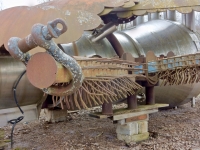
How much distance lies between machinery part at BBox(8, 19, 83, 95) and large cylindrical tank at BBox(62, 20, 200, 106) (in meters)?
2.34

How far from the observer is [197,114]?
728cm

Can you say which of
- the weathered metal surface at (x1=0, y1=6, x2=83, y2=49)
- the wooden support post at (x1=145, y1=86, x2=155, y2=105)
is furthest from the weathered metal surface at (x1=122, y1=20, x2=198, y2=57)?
the weathered metal surface at (x1=0, y1=6, x2=83, y2=49)

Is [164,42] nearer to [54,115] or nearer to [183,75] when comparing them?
[183,75]

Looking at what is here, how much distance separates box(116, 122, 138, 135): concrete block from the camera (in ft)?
15.6

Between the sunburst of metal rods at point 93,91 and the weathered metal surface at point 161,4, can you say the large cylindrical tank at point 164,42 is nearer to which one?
the weathered metal surface at point 161,4

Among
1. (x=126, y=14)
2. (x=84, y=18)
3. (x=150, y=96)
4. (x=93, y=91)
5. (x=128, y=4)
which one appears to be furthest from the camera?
(x=150, y=96)

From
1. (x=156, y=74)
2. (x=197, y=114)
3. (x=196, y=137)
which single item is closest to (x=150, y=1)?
(x=156, y=74)

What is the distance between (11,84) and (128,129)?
2036 mm

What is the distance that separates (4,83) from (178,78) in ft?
8.79

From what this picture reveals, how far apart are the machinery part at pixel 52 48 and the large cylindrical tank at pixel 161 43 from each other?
2.34m

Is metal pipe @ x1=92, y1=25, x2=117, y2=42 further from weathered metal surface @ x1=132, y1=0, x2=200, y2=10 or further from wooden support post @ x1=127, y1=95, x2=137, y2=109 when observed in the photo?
wooden support post @ x1=127, y1=95, x2=137, y2=109

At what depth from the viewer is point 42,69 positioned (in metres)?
2.60

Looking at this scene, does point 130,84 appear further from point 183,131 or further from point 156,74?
point 183,131

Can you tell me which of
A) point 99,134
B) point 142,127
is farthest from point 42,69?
point 99,134
